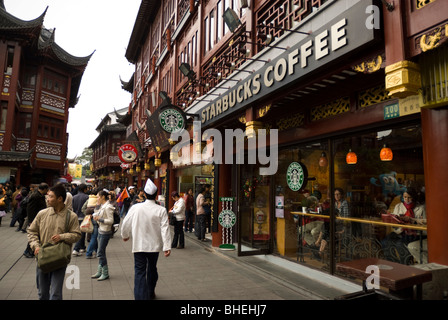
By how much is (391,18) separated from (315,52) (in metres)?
1.16

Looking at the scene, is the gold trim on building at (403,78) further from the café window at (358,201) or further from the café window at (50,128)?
the café window at (50,128)

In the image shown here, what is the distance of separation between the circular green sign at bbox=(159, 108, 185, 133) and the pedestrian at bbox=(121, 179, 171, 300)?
18.0 feet

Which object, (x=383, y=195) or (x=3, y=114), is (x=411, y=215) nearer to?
(x=383, y=195)

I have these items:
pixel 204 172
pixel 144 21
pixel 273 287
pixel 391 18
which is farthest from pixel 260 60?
pixel 144 21

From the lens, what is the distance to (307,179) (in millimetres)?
7633

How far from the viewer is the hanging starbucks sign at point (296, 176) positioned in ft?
24.9

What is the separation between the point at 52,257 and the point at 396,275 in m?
4.02

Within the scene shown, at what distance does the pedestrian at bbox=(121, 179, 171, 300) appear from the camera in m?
4.88

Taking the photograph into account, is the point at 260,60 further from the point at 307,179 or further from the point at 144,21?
the point at 144,21

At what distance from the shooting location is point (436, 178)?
13.4 feet

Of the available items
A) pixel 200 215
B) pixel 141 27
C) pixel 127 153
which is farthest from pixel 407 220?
pixel 141 27

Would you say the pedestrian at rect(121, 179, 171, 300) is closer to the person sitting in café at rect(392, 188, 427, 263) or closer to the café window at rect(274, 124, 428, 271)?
the café window at rect(274, 124, 428, 271)

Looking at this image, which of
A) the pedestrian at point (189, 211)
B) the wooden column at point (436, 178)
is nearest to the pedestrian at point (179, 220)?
the pedestrian at point (189, 211)

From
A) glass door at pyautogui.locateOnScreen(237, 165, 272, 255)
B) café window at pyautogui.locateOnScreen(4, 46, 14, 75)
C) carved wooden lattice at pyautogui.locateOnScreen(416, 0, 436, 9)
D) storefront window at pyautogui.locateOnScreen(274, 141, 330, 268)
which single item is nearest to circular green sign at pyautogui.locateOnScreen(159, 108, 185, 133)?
glass door at pyautogui.locateOnScreen(237, 165, 272, 255)
